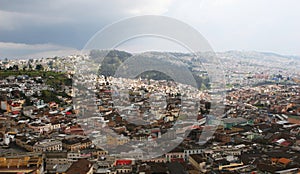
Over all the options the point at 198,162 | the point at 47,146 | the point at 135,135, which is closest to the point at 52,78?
the point at 135,135

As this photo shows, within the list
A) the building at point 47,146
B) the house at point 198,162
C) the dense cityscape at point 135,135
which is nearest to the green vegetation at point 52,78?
the dense cityscape at point 135,135

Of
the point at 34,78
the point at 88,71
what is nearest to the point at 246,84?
the point at 88,71

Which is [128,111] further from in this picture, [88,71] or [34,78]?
[88,71]

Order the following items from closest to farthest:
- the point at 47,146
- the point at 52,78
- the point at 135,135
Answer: the point at 47,146, the point at 135,135, the point at 52,78

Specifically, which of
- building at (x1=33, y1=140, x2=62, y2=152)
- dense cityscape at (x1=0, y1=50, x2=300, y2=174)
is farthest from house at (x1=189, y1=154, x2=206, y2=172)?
building at (x1=33, y1=140, x2=62, y2=152)

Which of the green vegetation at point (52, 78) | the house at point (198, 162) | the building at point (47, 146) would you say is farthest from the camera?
the green vegetation at point (52, 78)

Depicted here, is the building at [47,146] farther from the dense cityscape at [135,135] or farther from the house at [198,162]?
the house at [198,162]

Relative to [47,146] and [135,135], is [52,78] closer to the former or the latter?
[135,135]

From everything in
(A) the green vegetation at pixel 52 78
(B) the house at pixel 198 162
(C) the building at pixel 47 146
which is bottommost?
(B) the house at pixel 198 162

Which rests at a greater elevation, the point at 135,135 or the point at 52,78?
the point at 52,78

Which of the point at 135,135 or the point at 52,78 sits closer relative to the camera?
the point at 135,135

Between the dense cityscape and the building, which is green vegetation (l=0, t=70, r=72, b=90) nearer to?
the dense cityscape
